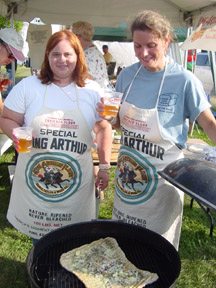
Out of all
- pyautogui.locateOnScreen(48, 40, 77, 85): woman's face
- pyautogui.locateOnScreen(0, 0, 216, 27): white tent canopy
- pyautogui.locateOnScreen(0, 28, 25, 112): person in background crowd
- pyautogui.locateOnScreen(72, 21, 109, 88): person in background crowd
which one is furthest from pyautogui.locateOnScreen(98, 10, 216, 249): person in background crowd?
pyautogui.locateOnScreen(0, 0, 216, 27): white tent canopy

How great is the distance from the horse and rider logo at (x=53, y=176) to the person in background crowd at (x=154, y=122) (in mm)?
311

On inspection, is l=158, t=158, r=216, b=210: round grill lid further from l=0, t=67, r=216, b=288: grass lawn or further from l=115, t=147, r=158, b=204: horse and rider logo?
l=0, t=67, r=216, b=288: grass lawn

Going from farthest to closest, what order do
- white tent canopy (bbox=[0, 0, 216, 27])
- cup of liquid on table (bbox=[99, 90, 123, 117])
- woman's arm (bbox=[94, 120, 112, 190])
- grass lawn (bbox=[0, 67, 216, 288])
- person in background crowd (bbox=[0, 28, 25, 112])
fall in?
white tent canopy (bbox=[0, 0, 216, 27])
person in background crowd (bbox=[0, 28, 25, 112])
grass lawn (bbox=[0, 67, 216, 288])
woman's arm (bbox=[94, 120, 112, 190])
cup of liquid on table (bbox=[99, 90, 123, 117])

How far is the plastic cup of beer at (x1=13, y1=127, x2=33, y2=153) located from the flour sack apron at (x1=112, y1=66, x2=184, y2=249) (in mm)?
604

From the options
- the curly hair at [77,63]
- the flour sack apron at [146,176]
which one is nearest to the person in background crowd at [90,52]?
the curly hair at [77,63]

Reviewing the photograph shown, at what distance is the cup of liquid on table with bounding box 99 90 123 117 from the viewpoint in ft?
5.67

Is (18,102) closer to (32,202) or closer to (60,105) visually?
(60,105)

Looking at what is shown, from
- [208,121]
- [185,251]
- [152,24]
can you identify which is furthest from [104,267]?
[185,251]

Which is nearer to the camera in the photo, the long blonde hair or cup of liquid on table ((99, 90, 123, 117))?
the long blonde hair

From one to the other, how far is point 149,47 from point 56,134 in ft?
2.48

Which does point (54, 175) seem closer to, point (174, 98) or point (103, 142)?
point (103, 142)

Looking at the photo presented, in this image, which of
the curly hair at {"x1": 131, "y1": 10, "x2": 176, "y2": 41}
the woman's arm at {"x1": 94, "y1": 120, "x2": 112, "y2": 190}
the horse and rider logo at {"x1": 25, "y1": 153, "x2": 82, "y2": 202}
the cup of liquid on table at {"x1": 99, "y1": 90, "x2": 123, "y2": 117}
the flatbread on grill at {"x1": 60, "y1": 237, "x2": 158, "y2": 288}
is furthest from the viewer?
the woman's arm at {"x1": 94, "y1": 120, "x2": 112, "y2": 190}

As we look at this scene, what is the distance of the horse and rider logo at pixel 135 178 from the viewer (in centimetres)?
182

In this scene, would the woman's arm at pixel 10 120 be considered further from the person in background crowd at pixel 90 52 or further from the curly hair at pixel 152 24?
the person in background crowd at pixel 90 52
